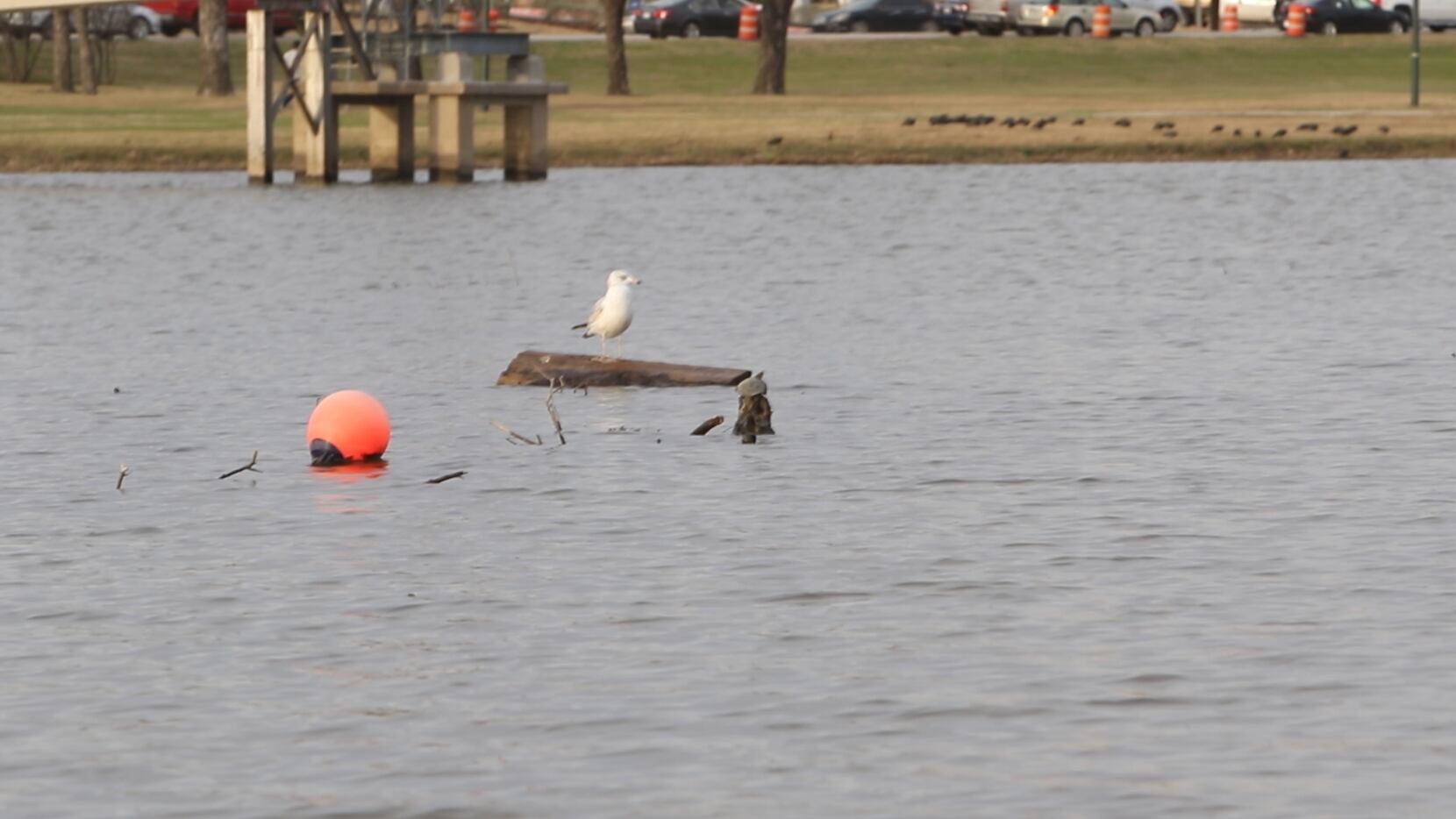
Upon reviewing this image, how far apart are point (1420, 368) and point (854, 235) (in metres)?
18.6

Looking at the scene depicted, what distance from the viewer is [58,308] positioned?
31.9 m

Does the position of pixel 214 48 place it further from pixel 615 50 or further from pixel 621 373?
pixel 621 373

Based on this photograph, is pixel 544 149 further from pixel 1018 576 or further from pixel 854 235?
pixel 1018 576

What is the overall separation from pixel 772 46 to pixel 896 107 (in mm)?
7672

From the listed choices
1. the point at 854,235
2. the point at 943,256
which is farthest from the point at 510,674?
the point at 854,235

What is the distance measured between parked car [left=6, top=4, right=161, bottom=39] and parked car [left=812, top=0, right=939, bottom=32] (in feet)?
69.6

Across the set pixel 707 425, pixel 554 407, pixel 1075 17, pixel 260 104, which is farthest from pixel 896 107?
pixel 707 425

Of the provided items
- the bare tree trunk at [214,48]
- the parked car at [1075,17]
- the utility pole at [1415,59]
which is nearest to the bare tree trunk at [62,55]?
the bare tree trunk at [214,48]

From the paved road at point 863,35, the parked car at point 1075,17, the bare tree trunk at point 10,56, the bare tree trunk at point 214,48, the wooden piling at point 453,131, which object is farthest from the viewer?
the parked car at point 1075,17

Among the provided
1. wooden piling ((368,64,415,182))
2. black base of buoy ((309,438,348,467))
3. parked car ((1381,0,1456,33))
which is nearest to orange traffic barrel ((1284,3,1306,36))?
parked car ((1381,0,1456,33))

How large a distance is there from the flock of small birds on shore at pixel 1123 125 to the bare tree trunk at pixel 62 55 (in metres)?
23.5

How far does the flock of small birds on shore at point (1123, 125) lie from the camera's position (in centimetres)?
5984

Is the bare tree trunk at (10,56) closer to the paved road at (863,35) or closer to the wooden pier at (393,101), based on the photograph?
the paved road at (863,35)

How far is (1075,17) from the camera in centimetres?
9156
